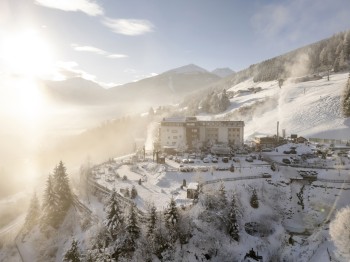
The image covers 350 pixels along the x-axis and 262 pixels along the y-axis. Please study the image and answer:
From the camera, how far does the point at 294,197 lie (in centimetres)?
5806

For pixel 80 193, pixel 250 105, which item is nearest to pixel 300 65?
pixel 250 105

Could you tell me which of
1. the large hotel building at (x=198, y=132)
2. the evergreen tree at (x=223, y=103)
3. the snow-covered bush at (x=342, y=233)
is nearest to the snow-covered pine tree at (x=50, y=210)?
the large hotel building at (x=198, y=132)

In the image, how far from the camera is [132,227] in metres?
43.5

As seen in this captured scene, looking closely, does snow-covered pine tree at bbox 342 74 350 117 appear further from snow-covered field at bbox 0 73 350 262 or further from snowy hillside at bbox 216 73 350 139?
snow-covered field at bbox 0 73 350 262

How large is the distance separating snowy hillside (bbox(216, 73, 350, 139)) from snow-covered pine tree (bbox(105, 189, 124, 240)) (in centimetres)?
6618

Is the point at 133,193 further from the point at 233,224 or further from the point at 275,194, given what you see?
the point at 275,194

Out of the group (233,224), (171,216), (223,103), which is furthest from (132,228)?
(223,103)

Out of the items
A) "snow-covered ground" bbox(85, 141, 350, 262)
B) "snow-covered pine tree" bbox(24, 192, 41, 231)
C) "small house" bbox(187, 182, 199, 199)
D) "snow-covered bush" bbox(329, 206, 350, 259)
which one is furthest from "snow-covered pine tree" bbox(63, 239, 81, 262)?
"snow-covered bush" bbox(329, 206, 350, 259)

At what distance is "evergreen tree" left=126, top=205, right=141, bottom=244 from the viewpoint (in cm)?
4325

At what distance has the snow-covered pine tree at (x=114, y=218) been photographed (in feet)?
146

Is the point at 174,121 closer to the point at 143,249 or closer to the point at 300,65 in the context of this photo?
the point at 143,249

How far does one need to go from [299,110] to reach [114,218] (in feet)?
282

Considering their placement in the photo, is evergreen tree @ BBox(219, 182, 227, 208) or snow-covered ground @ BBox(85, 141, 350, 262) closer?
snow-covered ground @ BBox(85, 141, 350, 262)

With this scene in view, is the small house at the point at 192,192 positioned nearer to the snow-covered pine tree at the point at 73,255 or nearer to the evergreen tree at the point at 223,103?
the snow-covered pine tree at the point at 73,255
